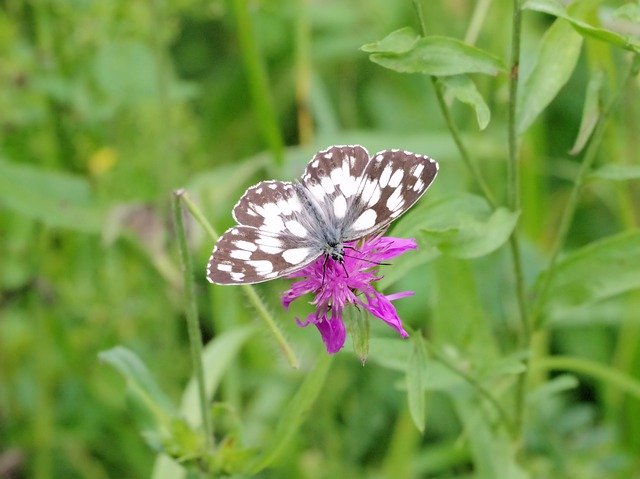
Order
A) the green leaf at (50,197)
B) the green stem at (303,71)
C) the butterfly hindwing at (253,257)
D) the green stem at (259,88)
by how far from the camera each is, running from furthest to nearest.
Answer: the green stem at (303,71) → the green leaf at (50,197) → the green stem at (259,88) → the butterfly hindwing at (253,257)

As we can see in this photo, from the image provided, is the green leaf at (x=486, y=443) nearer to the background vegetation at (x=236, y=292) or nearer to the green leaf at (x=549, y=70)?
the background vegetation at (x=236, y=292)

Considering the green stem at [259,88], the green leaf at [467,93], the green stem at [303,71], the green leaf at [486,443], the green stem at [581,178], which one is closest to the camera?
the green leaf at [467,93]

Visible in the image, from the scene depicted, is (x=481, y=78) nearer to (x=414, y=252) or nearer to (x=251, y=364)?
(x=251, y=364)

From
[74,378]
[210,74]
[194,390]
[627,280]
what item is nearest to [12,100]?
[74,378]

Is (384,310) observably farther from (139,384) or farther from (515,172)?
(139,384)

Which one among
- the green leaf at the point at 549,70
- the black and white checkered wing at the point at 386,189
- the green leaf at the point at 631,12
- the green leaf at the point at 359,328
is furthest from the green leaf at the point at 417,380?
the green leaf at the point at 631,12

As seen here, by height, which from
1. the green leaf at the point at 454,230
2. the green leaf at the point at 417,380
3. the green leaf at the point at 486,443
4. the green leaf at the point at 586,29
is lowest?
the green leaf at the point at 486,443

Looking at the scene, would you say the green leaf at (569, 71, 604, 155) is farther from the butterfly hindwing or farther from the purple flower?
the butterfly hindwing
